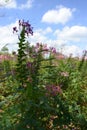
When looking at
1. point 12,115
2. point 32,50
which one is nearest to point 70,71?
point 32,50

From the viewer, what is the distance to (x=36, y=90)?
4629mm

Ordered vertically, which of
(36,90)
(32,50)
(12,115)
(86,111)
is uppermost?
(32,50)

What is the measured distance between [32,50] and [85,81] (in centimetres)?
512

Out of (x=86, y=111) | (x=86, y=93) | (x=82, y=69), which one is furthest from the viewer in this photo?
(x=82, y=69)

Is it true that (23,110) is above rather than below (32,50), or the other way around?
below

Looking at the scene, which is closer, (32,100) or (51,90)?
(32,100)

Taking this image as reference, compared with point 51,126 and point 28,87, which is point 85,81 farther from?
point 28,87

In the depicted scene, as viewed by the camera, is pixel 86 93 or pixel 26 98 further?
pixel 86 93

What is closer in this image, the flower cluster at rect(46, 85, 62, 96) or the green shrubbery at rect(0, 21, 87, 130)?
the green shrubbery at rect(0, 21, 87, 130)

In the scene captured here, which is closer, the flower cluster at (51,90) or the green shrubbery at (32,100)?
the green shrubbery at (32,100)

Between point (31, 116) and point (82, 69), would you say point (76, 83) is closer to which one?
point (82, 69)

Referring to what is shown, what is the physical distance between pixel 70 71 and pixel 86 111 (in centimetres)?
201

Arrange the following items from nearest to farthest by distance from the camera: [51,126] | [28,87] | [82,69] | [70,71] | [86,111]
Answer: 1. [28,87]
2. [51,126]
3. [86,111]
4. [70,71]
5. [82,69]

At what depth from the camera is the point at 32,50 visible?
5.45 m
